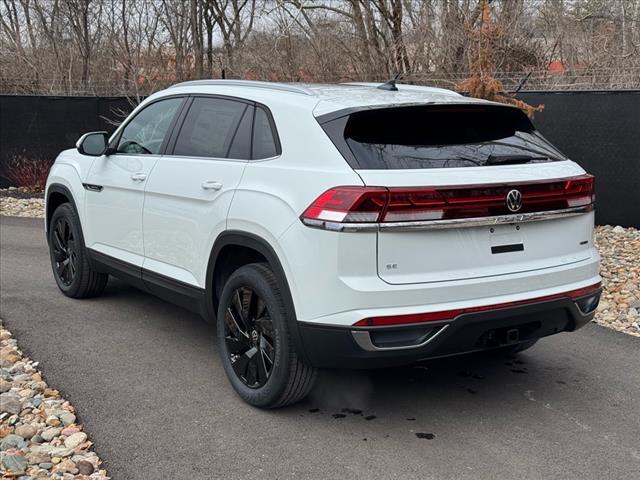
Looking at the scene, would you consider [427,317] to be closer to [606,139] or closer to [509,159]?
[509,159]

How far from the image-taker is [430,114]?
395cm

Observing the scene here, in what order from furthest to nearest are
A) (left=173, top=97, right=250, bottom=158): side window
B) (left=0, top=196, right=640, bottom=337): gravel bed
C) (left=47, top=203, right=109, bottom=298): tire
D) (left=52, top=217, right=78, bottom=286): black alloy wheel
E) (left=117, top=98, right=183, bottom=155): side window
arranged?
(left=52, top=217, right=78, bottom=286): black alloy wheel < (left=47, top=203, right=109, bottom=298): tire < (left=0, top=196, right=640, bottom=337): gravel bed < (left=117, top=98, right=183, bottom=155): side window < (left=173, top=97, right=250, bottom=158): side window

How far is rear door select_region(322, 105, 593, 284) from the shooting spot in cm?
352

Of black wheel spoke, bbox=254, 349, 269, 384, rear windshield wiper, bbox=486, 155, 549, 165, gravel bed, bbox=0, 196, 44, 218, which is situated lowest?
gravel bed, bbox=0, 196, 44, 218

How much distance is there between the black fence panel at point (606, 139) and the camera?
909 centimetres

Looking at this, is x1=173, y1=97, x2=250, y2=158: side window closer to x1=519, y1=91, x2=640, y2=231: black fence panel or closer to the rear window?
the rear window

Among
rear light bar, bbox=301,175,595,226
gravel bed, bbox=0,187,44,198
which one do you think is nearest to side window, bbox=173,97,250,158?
rear light bar, bbox=301,175,595,226

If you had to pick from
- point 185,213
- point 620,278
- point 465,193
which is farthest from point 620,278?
point 185,213

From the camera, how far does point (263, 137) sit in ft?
13.9

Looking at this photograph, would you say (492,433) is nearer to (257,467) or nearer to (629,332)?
(257,467)

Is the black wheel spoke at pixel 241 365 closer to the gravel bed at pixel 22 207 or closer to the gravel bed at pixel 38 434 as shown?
the gravel bed at pixel 38 434

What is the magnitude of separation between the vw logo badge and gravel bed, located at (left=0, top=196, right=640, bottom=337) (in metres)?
2.62

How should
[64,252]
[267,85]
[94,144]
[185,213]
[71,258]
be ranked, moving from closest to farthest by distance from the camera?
[267,85]
[185,213]
[94,144]
[71,258]
[64,252]

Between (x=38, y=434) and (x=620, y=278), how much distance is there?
5.44 meters
